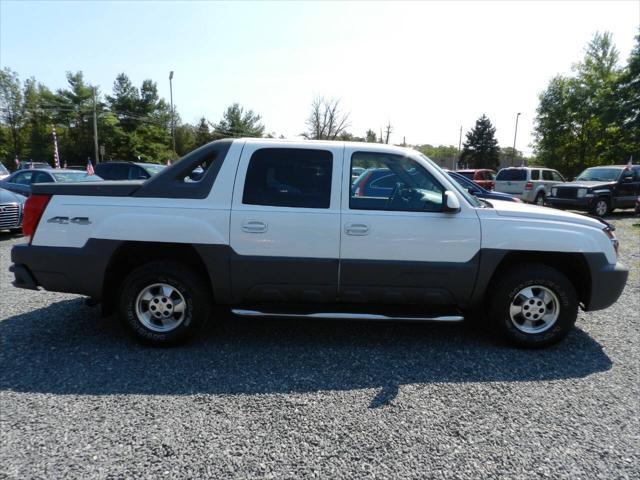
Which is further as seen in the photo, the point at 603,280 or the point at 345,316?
the point at 603,280

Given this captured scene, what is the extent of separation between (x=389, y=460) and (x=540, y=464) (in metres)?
0.88

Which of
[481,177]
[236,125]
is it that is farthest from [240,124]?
[481,177]

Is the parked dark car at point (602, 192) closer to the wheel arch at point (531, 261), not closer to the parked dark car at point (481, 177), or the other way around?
the parked dark car at point (481, 177)

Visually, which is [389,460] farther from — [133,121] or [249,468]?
[133,121]

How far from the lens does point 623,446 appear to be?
102 inches

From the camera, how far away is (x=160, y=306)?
150 inches

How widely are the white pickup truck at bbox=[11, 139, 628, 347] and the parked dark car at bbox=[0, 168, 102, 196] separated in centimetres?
899

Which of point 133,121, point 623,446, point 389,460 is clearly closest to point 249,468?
point 389,460

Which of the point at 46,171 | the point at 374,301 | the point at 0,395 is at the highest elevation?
the point at 46,171

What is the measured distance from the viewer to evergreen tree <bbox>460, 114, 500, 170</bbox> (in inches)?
2665

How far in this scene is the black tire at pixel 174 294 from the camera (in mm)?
3750

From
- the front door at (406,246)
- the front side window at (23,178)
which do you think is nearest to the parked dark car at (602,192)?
the front door at (406,246)

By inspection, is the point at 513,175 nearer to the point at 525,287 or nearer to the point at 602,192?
the point at 602,192

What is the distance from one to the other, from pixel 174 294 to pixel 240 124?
66070 millimetres
